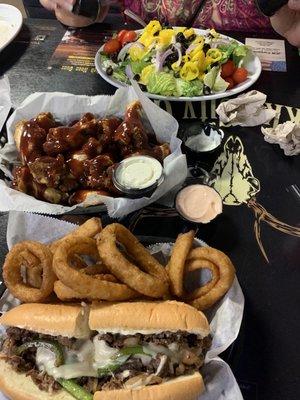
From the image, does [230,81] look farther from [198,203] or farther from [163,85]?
[198,203]

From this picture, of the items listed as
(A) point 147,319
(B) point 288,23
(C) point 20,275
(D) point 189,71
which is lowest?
(C) point 20,275

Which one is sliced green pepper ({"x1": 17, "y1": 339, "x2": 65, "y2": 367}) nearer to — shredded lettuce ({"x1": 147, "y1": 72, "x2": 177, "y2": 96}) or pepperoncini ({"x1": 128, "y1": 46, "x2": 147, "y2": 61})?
shredded lettuce ({"x1": 147, "y1": 72, "x2": 177, "y2": 96})

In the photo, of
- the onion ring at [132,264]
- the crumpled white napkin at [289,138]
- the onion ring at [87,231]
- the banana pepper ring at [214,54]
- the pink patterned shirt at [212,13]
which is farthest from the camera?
→ the pink patterned shirt at [212,13]

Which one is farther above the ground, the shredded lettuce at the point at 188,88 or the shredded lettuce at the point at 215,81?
the shredded lettuce at the point at 215,81

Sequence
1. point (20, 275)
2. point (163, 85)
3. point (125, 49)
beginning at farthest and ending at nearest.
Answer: point (125, 49)
point (163, 85)
point (20, 275)

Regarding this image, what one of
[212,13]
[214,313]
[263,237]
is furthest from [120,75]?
[214,313]

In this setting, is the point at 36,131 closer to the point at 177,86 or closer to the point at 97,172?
the point at 97,172

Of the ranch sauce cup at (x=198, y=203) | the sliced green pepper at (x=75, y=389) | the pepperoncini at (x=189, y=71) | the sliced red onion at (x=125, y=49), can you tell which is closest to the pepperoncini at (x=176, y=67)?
the pepperoncini at (x=189, y=71)

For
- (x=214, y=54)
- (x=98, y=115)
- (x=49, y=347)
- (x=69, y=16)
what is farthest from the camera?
(x=69, y=16)

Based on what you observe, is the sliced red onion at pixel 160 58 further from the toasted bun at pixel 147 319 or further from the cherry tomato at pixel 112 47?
the toasted bun at pixel 147 319
